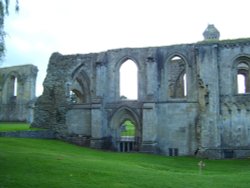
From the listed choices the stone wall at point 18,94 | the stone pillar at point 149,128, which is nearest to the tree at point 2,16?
the stone pillar at point 149,128

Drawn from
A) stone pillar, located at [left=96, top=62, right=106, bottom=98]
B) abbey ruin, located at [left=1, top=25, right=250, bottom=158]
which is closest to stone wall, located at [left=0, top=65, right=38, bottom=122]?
abbey ruin, located at [left=1, top=25, right=250, bottom=158]

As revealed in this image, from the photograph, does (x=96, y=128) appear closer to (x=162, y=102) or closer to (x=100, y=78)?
(x=100, y=78)

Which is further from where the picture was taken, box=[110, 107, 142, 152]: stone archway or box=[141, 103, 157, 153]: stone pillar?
box=[110, 107, 142, 152]: stone archway

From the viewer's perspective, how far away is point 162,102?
82.8 ft

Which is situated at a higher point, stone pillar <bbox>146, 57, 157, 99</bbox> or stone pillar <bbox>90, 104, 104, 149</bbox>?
stone pillar <bbox>146, 57, 157, 99</bbox>

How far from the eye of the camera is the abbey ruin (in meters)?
23.3

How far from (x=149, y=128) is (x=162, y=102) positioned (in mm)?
2221

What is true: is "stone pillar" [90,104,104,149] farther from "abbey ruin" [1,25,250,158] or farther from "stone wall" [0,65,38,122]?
"stone wall" [0,65,38,122]

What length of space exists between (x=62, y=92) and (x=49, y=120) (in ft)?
8.60

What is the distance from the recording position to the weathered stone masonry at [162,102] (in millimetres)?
23328

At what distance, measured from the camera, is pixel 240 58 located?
2384cm

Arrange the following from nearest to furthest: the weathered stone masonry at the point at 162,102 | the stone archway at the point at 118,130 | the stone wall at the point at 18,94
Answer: the weathered stone masonry at the point at 162,102, the stone archway at the point at 118,130, the stone wall at the point at 18,94

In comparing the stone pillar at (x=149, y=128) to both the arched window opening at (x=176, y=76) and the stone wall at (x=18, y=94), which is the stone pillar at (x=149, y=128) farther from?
the stone wall at (x=18, y=94)

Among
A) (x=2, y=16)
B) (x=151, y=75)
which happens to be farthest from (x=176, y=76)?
(x=2, y=16)
